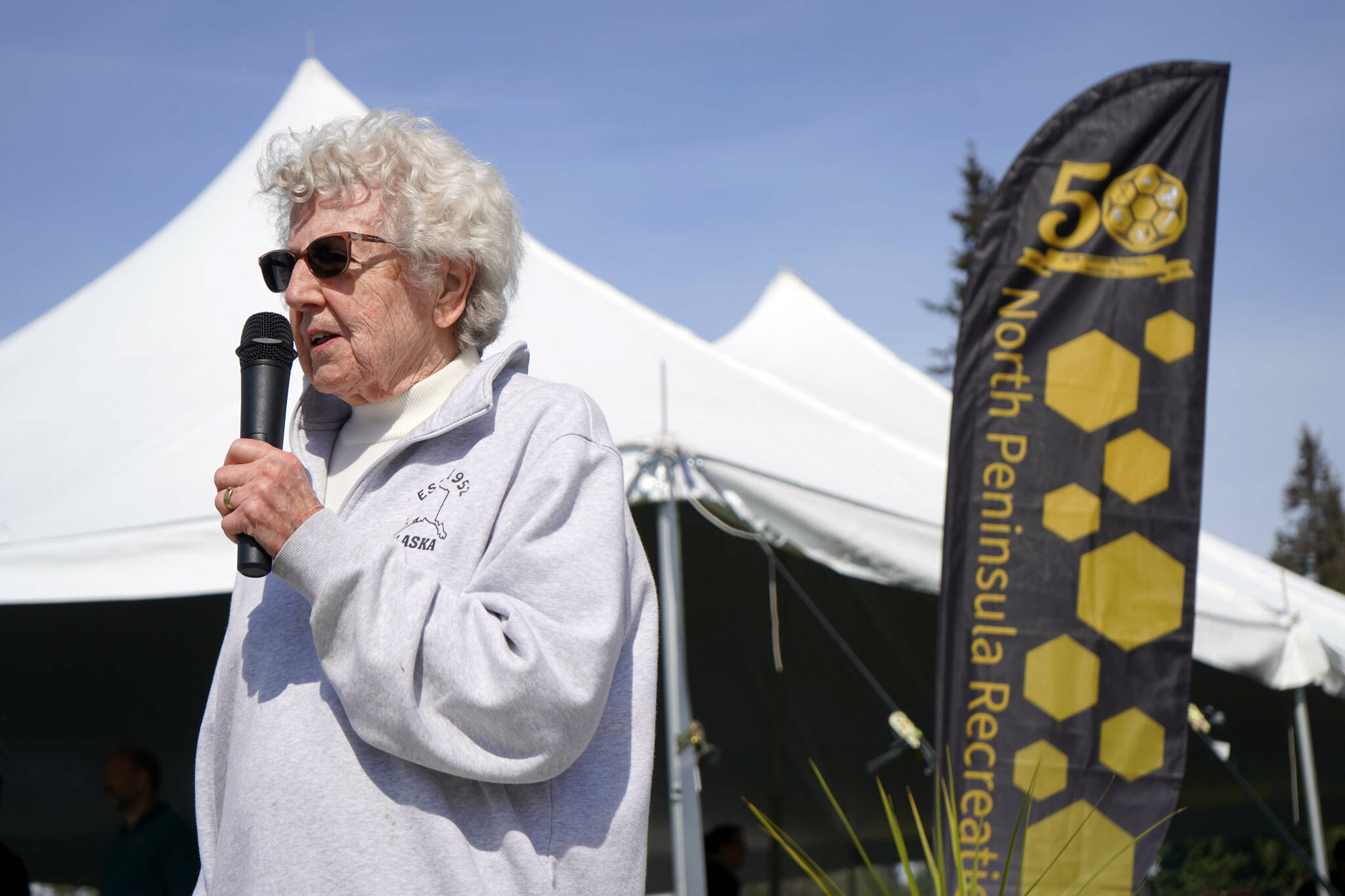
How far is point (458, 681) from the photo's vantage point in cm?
86

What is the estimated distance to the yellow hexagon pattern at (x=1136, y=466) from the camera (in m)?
2.68

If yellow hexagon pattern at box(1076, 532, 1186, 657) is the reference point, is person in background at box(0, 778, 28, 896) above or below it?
below

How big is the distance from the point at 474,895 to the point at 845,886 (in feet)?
25.2

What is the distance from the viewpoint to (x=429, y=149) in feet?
3.84

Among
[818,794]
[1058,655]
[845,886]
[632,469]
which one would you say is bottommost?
[845,886]

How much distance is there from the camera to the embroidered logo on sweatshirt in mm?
993

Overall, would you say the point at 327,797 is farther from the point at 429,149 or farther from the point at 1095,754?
the point at 1095,754

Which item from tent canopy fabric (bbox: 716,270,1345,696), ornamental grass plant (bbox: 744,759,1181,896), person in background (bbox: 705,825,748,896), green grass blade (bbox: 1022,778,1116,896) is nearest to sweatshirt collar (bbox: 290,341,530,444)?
ornamental grass plant (bbox: 744,759,1181,896)

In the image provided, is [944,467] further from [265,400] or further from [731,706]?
[265,400]

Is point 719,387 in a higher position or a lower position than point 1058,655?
higher

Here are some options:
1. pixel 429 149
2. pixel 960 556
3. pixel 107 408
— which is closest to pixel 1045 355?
pixel 960 556

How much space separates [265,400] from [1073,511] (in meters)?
2.08

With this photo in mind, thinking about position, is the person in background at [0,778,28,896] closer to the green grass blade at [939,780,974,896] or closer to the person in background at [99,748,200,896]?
the person in background at [99,748,200,896]

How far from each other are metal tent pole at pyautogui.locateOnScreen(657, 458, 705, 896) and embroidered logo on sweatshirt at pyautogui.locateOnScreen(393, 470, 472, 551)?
5.94 feet
